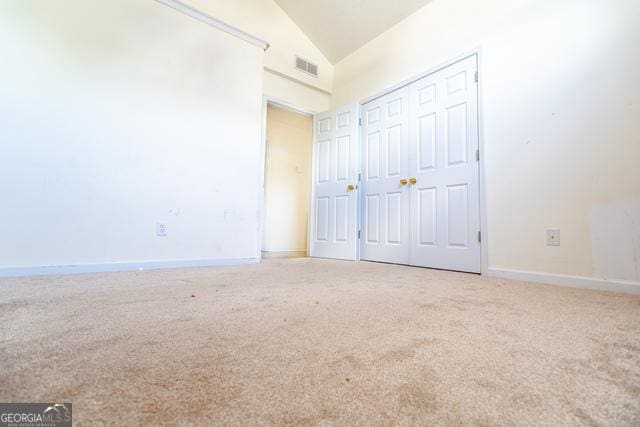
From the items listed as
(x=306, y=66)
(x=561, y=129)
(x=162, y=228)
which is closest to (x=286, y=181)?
(x=306, y=66)

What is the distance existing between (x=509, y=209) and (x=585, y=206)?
0.44m

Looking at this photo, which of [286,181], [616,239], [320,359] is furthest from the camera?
[286,181]

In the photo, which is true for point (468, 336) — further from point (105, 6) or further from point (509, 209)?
point (105, 6)

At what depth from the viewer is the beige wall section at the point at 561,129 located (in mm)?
1716

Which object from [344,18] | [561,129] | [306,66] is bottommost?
[561,129]

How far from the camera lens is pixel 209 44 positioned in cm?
277

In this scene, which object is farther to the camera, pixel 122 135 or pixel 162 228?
pixel 162 228

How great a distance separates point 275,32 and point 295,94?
0.75m

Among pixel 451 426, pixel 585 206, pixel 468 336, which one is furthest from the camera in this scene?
pixel 585 206

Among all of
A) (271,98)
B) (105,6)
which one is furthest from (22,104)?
(271,98)

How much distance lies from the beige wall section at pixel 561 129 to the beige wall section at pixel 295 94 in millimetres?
1871

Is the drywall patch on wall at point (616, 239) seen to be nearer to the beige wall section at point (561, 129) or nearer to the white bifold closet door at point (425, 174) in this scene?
the beige wall section at point (561, 129)

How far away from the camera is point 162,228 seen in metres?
2.42

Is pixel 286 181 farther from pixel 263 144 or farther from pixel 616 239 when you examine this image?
pixel 616 239
